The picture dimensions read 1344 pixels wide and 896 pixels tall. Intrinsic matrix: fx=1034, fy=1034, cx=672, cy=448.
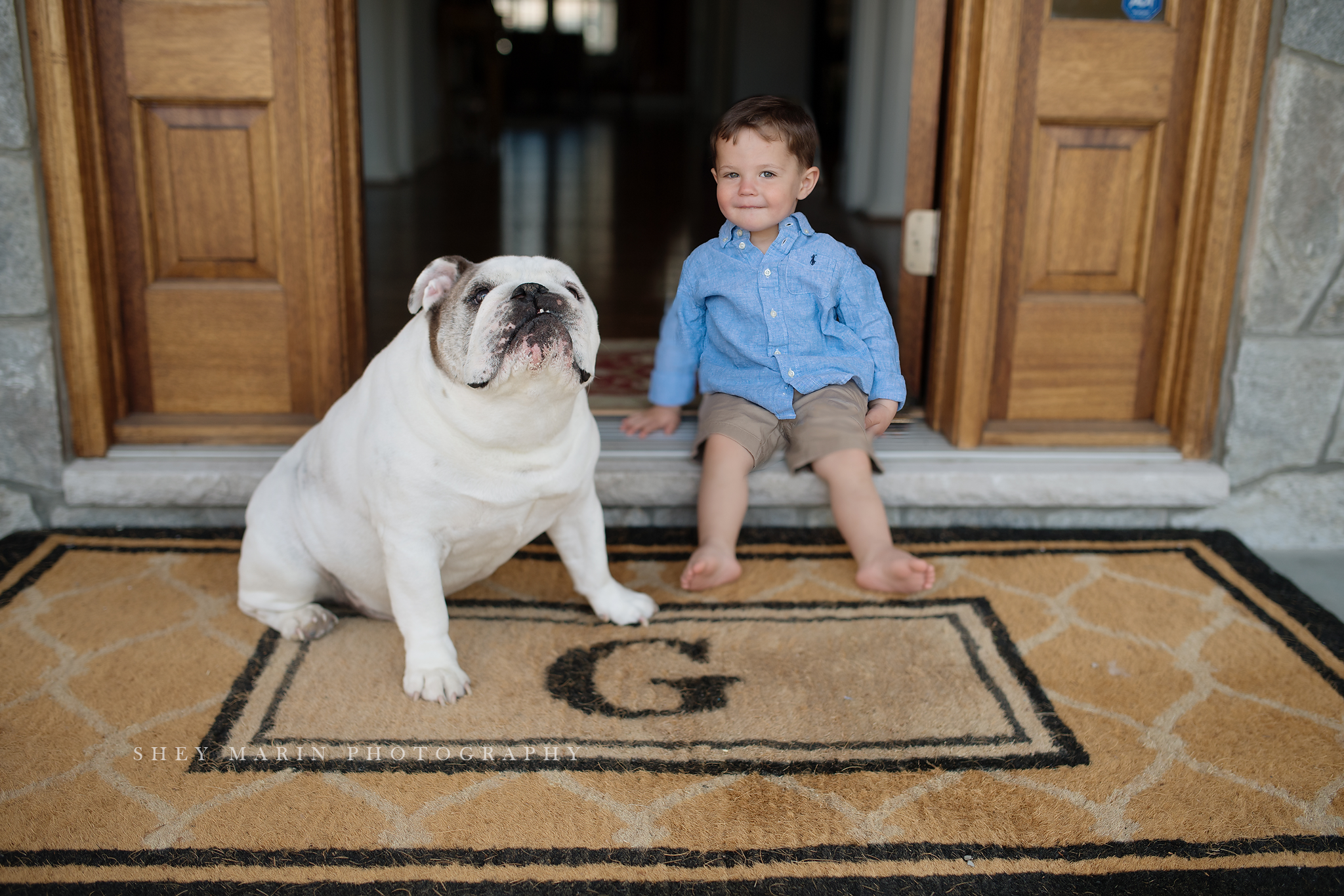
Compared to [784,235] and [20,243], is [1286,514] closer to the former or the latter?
[784,235]

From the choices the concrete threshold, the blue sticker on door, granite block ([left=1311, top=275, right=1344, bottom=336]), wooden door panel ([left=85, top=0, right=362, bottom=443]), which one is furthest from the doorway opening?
granite block ([left=1311, top=275, right=1344, bottom=336])

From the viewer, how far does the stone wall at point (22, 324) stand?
214 centimetres

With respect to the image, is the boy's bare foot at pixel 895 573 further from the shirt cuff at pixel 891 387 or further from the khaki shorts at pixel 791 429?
the shirt cuff at pixel 891 387

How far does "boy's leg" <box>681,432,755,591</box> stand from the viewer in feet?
7.13

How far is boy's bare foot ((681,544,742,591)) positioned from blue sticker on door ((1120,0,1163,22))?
1.49 m

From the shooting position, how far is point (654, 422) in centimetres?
251

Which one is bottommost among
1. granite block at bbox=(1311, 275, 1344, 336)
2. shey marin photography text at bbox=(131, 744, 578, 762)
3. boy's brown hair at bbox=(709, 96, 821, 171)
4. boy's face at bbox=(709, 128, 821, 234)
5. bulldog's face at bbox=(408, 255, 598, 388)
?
shey marin photography text at bbox=(131, 744, 578, 762)

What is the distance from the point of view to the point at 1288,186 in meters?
2.31

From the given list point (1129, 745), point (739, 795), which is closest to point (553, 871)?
point (739, 795)

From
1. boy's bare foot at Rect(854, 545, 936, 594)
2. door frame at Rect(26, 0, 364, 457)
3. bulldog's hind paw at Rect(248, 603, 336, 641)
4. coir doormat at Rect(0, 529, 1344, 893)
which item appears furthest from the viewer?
door frame at Rect(26, 0, 364, 457)

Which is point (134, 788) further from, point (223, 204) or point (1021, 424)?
point (1021, 424)

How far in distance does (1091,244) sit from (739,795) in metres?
1.61

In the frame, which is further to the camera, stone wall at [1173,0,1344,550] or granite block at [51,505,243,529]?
granite block at [51,505,243,529]

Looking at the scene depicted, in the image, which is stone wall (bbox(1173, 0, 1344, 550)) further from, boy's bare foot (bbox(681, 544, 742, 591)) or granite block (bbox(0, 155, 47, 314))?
granite block (bbox(0, 155, 47, 314))
